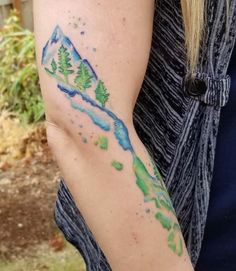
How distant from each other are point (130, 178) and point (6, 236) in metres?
2.14

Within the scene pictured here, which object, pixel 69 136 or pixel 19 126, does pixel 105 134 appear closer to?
pixel 69 136

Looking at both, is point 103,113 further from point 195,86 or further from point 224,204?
point 224,204

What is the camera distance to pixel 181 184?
113cm

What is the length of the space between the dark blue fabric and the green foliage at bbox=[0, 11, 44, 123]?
2.60 metres

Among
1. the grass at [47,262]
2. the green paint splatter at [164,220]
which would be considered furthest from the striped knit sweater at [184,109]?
the grass at [47,262]

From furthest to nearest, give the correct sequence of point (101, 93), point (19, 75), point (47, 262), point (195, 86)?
point (19, 75) < point (47, 262) < point (195, 86) < point (101, 93)

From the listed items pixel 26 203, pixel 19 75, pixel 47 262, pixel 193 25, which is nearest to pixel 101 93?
pixel 193 25

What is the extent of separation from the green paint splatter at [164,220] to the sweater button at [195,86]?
7.8 inches

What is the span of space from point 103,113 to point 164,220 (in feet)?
0.60

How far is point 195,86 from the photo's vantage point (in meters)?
1.06

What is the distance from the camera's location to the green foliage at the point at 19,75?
12.5ft

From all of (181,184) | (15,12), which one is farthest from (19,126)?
(181,184)

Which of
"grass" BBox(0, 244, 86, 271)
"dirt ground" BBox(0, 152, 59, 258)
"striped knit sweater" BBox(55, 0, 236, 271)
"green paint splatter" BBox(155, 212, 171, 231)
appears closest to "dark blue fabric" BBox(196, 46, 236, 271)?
"striped knit sweater" BBox(55, 0, 236, 271)

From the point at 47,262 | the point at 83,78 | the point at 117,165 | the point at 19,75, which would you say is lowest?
the point at 47,262
